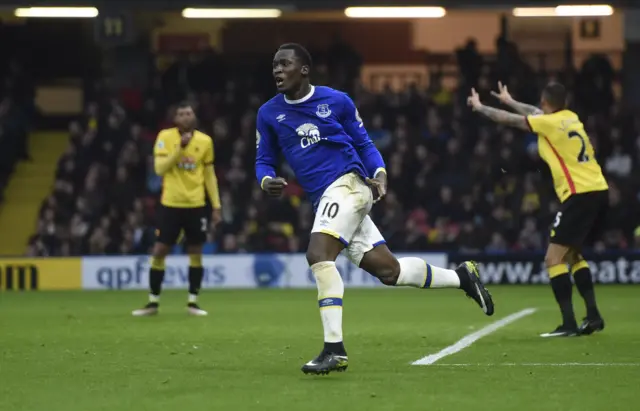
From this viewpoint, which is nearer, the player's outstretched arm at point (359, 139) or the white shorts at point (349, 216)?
the white shorts at point (349, 216)

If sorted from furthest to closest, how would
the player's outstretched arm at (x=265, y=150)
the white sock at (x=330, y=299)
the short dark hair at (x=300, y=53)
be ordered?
the player's outstretched arm at (x=265, y=150), the short dark hair at (x=300, y=53), the white sock at (x=330, y=299)

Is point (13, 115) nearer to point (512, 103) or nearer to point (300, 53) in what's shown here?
point (512, 103)

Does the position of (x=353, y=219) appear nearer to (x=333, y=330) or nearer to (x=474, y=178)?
(x=333, y=330)

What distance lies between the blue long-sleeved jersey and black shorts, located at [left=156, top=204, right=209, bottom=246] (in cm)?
576

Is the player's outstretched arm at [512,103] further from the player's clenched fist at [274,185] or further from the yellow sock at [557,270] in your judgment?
the player's clenched fist at [274,185]

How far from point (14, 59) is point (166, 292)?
11.4 m

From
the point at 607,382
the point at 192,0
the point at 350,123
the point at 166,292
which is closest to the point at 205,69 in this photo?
the point at 192,0

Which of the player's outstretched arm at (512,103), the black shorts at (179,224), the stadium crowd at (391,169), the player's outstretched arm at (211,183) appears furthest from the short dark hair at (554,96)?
the stadium crowd at (391,169)

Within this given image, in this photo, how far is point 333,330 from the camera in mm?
8117

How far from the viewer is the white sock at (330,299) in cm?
813

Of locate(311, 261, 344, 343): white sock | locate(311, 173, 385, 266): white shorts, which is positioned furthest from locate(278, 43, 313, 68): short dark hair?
locate(311, 261, 344, 343): white sock

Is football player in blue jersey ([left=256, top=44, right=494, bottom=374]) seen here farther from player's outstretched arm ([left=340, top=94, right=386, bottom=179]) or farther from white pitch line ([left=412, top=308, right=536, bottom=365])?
white pitch line ([left=412, top=308, right=536, bottom=365])

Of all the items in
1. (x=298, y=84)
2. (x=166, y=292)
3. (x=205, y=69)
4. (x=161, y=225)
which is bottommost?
(x=166, y=292)

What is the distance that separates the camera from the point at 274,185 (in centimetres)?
831
